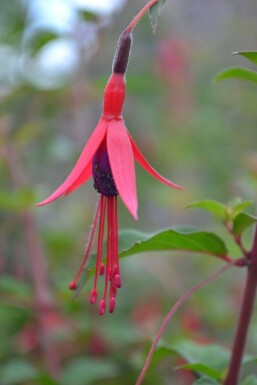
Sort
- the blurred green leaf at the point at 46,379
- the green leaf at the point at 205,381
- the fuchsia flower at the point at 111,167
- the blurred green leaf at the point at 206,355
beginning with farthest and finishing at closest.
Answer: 1. the blurred green leaf at the point at 46,379
2. the blurred green leaf at the point at 206,355
3. the green leaf at the point at 205,381
4. the fuchsia flower at the point at 111,167

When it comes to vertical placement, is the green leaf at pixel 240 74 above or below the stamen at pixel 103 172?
above

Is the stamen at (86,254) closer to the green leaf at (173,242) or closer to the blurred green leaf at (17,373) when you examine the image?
the green leaf at (173,242)

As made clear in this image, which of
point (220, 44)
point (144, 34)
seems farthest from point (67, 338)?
point (220, 44)

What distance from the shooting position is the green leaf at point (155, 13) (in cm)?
68

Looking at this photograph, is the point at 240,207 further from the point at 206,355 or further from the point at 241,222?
the point at 206,355

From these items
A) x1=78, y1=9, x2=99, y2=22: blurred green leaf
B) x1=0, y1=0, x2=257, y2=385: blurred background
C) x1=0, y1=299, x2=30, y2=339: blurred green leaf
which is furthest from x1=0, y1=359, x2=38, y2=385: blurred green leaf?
x1=78, y1=9, x2=99, y2=22: blurred green leaf

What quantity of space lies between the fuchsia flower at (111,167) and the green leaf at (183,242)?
6 cm

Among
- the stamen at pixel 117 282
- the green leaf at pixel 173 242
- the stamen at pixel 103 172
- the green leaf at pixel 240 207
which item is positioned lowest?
the stamen at pixel 117 282

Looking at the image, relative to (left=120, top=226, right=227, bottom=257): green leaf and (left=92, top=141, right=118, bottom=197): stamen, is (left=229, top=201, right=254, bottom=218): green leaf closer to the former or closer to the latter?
(left=120, top=226, right=227, bottom=257): green leaf

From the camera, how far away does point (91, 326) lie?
1463 millimetres

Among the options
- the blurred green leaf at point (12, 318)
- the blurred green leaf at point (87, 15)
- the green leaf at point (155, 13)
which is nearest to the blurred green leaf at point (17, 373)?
the blurred green leaf at point (12, 318)

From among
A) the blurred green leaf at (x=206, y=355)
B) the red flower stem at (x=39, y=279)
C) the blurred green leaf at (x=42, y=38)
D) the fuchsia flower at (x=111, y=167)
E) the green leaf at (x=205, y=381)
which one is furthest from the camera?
the blurred green leaf at (x=42, y=38)

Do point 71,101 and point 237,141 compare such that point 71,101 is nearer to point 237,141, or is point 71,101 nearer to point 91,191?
point 91,191

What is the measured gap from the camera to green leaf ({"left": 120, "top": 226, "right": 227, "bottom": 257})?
77 centimetres
